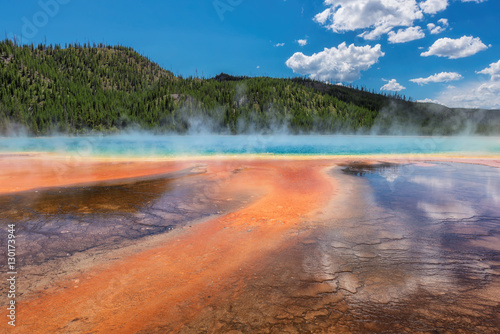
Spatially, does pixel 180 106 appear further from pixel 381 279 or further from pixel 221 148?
pixel 381 279

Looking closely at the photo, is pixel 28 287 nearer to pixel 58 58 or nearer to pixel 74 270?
pixel 74 270

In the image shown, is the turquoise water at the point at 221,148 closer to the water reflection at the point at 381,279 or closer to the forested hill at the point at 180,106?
the water reflection at the point at 381,279

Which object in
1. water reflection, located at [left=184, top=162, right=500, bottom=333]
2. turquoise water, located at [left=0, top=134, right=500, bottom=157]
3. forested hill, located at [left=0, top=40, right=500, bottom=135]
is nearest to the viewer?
water reflection, located at [left=184, top=162, right=500, bottom=333]

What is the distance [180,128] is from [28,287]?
→ 317 ft

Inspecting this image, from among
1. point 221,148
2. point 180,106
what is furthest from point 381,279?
point 180,106

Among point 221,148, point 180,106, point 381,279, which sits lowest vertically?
point 381,279

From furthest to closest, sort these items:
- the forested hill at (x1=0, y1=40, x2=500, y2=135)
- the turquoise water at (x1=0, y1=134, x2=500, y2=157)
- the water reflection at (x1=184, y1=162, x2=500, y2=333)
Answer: the forested hill at (x1=0, y1=40, x2=500, y2=135)
the turquoise water at (x1=0, y1=134, x2=500, y2=157)
the water reflection at (x1=184, y1=162, x2=500, y2=333)

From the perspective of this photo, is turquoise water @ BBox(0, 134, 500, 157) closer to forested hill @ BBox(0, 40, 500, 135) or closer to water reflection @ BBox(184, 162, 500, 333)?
water reflection @ BBox(184, 162, 500, 333)

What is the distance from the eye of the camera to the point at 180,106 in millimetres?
107750

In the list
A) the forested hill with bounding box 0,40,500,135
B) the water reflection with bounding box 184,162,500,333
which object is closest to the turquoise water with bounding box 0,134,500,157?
the water reflection with bounding box 184,162,500,333

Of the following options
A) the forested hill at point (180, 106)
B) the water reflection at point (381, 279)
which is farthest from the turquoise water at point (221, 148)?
the forested hill at point (180, 106)

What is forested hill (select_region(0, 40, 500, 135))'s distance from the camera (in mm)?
88438

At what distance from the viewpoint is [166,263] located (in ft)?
16.0

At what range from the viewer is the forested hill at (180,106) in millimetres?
88438
